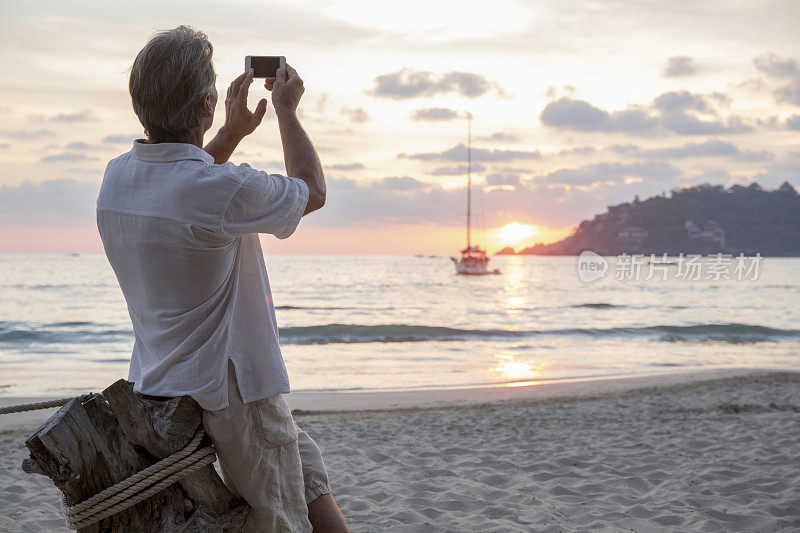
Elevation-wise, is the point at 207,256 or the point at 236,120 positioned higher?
the point at 236,120

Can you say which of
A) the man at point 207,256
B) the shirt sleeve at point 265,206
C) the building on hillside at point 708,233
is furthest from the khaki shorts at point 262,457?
the building on hillside at point 708,233

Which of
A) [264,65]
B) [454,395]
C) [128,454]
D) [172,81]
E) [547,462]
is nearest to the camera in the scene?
[172,81]

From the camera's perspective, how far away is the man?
4.69 ft

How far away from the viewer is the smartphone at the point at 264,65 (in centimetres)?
175

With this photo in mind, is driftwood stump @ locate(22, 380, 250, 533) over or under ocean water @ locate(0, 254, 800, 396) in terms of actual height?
over

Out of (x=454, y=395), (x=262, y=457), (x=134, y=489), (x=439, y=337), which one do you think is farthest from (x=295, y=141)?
(x=439, y=337)

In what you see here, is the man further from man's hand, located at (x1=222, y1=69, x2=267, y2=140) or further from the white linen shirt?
man's hand, located at (x1=222, y1=69, x2=267, y2=140)

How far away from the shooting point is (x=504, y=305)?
94.5ft

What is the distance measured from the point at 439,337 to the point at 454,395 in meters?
8.56

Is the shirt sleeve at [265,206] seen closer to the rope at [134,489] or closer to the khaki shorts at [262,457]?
the khaki shorts at [262,457]

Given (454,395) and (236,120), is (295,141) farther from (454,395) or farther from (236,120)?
(454,395)

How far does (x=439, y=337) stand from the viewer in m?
17.3

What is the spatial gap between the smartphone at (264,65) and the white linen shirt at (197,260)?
1.23ft

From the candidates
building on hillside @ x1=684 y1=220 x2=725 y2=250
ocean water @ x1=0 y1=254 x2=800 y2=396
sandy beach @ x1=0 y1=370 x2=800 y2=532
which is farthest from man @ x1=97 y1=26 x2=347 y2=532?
building on hillside @ x1=684 y1=220 x2=725 y2=250
